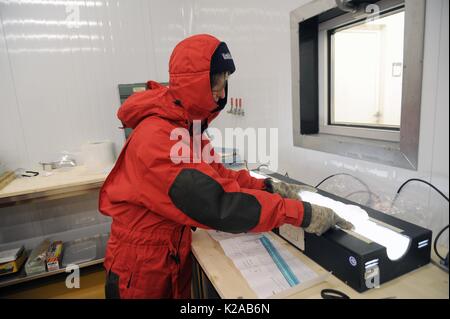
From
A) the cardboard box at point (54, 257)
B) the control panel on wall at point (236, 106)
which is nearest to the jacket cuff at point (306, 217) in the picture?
the control panel on wall at point (236, 106)

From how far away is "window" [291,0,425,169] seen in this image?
97 centimetres

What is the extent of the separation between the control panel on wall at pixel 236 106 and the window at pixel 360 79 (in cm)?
60

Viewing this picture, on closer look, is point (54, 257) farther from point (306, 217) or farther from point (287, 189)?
point (306, 217)

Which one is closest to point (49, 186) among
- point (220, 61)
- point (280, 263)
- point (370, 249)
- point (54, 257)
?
point (54, 257)

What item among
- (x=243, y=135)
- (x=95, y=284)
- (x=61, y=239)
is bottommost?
(x=95, y=284)

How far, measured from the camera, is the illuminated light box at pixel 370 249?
0.75 meters

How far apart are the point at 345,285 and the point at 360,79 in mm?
1080

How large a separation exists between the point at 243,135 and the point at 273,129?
0.35 metres

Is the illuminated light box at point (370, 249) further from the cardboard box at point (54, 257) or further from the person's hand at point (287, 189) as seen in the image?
the cardboard box at point (54, 257)

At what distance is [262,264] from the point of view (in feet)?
3.02

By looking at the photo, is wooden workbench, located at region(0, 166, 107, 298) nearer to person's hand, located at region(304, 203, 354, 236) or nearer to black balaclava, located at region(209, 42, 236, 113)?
black balaclava, located at region(209, 42, 236, 113)

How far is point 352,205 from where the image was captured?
3.41 ft

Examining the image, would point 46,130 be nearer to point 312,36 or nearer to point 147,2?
point 147,2
